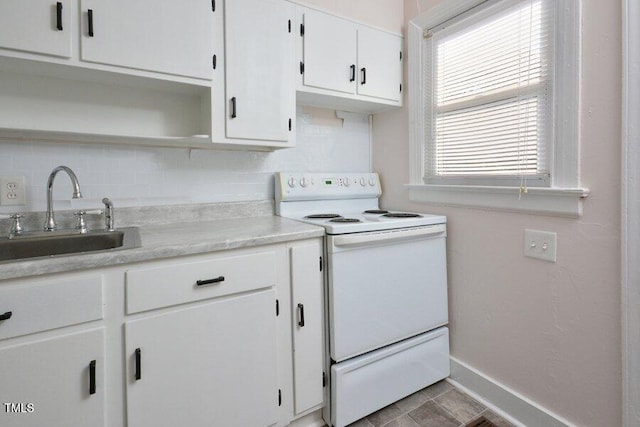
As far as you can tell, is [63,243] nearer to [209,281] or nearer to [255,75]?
[209,281]

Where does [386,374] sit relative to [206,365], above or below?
below

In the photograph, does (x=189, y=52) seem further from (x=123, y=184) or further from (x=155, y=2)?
(x=123, y=184)

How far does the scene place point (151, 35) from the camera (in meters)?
1.39

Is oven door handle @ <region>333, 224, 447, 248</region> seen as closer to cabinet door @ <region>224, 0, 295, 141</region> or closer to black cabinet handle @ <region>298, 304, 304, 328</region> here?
black cabinet handle @ <region>298, 304, 304, 328</region>

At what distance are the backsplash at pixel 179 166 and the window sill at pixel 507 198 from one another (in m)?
0.63

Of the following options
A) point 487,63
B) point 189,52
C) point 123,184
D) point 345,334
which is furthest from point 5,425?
point 487,63

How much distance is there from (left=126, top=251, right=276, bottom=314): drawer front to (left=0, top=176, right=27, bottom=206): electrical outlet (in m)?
0.78

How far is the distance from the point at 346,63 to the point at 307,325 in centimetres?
149

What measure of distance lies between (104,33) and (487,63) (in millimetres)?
Answer: 1769

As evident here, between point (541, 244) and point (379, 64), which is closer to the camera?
point (541, 244)

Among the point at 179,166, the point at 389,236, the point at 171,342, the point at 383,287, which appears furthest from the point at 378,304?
the point at 179,166

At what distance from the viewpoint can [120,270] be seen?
1.10 m

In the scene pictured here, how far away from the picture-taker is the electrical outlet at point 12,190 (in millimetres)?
1398

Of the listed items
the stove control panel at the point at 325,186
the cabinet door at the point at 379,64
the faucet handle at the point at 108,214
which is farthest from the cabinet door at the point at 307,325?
the cabinet door at the point at 379,64
